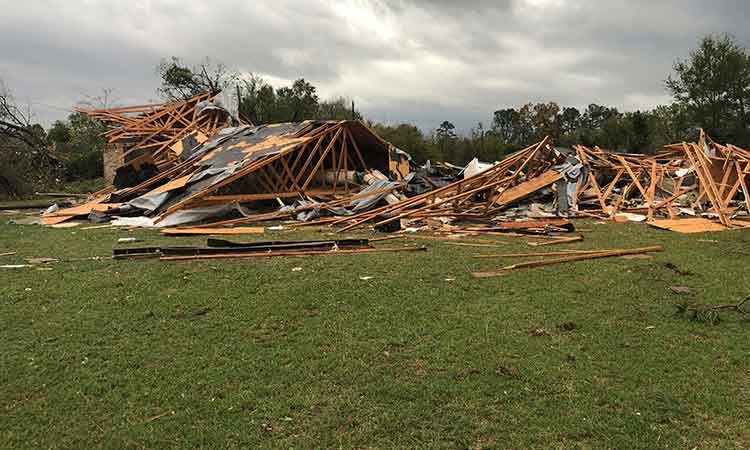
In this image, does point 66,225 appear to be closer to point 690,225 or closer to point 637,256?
point 637,256

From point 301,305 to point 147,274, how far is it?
2568 millimetres

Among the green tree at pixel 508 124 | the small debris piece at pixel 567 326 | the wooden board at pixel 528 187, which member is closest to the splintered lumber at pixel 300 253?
the small debris piece at pixel 567 326

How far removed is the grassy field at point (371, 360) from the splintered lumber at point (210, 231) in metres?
3.52

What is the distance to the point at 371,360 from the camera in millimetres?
3812

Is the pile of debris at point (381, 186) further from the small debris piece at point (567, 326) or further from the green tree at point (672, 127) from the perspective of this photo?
the green tree at point (672, 127)

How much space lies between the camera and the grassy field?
287 centimetres

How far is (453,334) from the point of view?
432cm

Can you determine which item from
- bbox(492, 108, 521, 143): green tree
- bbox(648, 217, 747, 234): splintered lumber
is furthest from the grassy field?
bbox(492, 108, 521, 143): green tree

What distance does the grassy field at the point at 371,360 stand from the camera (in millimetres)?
2869

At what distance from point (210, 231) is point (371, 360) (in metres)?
7.57

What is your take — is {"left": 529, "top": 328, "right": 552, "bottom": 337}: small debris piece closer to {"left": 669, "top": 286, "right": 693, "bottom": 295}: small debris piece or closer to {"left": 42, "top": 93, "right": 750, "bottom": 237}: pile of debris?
{"left": 669, "top": 286, "right": 693, "bottom": 295}: small debris piece

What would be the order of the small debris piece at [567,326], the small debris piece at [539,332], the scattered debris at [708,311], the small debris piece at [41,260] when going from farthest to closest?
the small debris piece at [41,260] → the scattered debris at [708,311] → the small debris piece at [567,326] → the small debris piece at [539,332]

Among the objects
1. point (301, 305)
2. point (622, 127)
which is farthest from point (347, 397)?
point (622, 127)

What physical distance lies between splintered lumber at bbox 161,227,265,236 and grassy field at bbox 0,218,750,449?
352 centimetres
